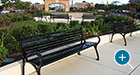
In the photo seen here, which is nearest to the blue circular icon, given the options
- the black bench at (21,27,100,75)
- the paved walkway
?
the paved walkway

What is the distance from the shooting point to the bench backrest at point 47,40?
2369mm

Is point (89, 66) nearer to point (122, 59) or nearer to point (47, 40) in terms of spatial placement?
point (122, 59)

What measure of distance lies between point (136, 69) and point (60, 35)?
6.59ft

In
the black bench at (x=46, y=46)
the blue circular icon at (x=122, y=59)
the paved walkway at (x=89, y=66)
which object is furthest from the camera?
the blue circular icon at (x=122, y=59)

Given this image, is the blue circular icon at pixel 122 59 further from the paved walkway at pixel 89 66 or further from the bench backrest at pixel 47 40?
the bench backrest at pixel 47 40

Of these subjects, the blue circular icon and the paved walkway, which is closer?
the paved walkway

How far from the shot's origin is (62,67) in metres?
3.06

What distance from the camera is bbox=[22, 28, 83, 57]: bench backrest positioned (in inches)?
93.3

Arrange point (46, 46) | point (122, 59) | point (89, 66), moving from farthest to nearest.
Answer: point (122, 59) → point (89, 66) → point (46, 46)

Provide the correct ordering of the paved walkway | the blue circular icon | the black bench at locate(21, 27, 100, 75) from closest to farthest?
the black bench at locate(21, 27, 100, 75), the paved walkway, the blue circular icon

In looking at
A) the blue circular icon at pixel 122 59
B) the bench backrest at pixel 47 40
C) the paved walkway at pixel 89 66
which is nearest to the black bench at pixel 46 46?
the bench backrest at pixel 47 40

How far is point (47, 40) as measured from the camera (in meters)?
2.79

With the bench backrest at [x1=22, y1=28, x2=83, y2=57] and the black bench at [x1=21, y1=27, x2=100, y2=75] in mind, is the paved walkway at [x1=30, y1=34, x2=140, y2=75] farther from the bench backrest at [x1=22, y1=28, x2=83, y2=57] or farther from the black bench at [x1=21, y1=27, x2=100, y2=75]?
the bench backrest at [x1=22, y1=28, x2=83, y2=57]

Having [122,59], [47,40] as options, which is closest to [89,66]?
[122,59]
